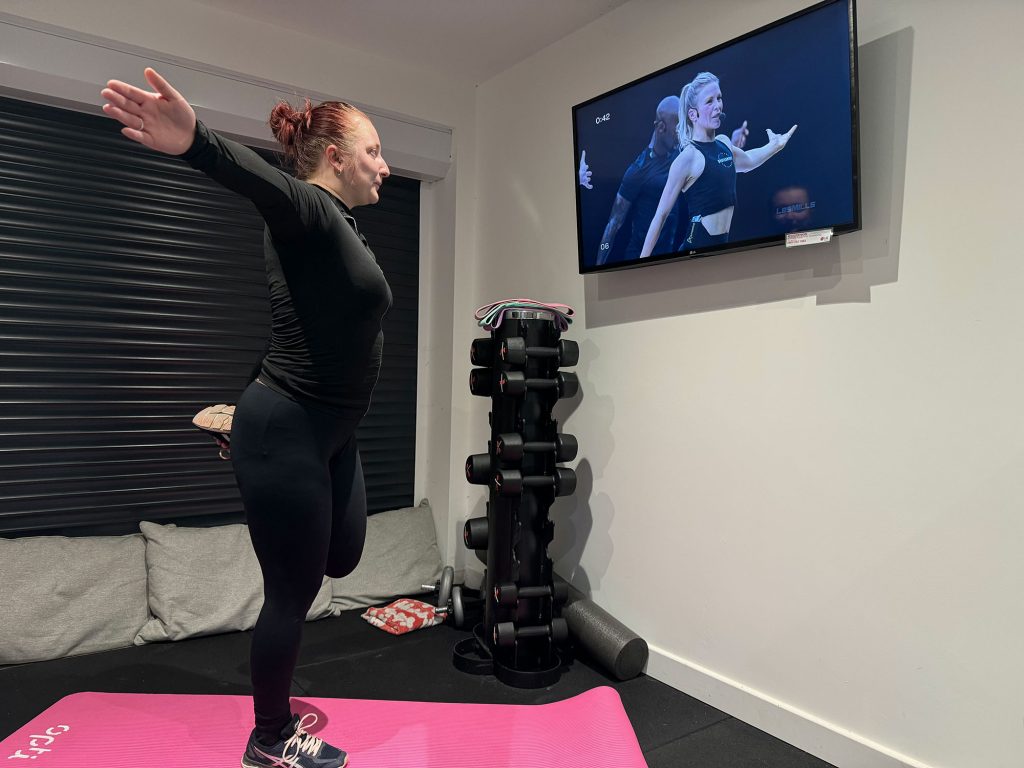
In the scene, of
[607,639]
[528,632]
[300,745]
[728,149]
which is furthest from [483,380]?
[300,745]

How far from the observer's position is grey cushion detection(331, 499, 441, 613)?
320 centimetres

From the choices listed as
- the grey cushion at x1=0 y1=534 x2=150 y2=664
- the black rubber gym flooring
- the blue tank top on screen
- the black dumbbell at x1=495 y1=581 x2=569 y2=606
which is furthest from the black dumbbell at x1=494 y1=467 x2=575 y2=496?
the grey cushion at x1=0 y1=534 x2=150 y2=664

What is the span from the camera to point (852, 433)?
202 centimetres

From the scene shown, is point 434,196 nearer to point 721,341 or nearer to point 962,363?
point 721,341

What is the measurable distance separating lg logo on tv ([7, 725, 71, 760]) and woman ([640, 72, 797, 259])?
7.62ft

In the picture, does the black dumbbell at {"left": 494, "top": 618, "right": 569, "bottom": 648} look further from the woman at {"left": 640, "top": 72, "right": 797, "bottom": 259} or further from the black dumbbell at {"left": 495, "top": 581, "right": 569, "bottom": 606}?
the woman at {"left": 640, "top": 72, "right": 797, "bottom": 259}

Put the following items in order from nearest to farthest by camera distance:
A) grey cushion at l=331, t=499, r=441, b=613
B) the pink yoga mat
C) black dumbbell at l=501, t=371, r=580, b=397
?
the pink yoga mat < black dumbbell at l=501, t=371, r=580, b=397 < grey cushion at l=331, t=499, r=441, b=613

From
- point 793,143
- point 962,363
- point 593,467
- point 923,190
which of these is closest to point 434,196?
point 593,467

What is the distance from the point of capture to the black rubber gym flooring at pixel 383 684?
207 cm

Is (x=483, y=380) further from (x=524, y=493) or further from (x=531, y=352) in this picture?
(x=524, y=493)

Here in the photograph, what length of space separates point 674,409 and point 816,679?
97 centimetres

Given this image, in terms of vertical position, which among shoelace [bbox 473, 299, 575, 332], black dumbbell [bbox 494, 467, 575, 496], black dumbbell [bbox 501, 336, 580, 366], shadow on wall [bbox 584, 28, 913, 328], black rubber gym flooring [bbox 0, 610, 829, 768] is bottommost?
black rubber gym flooring [bbox 0, 610, 829, 768]

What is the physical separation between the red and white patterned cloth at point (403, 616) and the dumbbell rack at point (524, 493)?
39 centimetres

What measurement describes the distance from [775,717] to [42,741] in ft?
6.77
